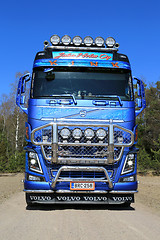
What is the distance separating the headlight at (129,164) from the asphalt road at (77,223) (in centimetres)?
103

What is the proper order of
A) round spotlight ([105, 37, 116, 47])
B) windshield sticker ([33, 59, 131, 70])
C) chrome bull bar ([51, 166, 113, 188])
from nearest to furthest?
chrome bull bar ([51, 166, 113, 188]) → windshield sticker ([33, 59, 131, 70]) → round spotlight ([105, 37, 116, 47])

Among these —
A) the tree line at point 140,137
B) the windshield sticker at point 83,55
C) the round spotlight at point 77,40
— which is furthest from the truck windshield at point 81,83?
the tree line at point 140,137

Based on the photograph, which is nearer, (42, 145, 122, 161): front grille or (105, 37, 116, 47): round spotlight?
(42, 145, 122, 161): front grille

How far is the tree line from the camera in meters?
23.5

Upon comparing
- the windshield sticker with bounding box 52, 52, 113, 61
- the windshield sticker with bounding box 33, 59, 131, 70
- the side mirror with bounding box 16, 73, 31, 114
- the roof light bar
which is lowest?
the side mirror with bounding box 16, 73, 31, 114

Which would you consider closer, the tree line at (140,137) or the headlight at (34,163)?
the headlight at (34,163)

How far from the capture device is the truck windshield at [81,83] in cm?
795

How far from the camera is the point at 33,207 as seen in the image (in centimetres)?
842

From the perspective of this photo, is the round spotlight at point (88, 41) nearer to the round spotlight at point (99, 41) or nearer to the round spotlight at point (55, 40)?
the round spotlight at point (99, 41)

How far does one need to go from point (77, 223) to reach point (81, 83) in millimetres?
3523

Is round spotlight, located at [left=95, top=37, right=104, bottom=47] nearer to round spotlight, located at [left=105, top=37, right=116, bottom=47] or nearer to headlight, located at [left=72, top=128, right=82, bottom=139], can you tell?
round spotlight, located at [left=105, top=37, right=116, bottom=47]

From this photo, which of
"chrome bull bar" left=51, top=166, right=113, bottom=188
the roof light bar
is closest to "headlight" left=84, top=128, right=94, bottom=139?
"chrome bull bar" left=51, top=166, right=113, bottom=188

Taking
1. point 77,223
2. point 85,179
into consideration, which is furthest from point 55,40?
point 77,223

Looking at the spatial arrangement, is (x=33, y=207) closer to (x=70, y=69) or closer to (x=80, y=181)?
(x=80, y=181)
